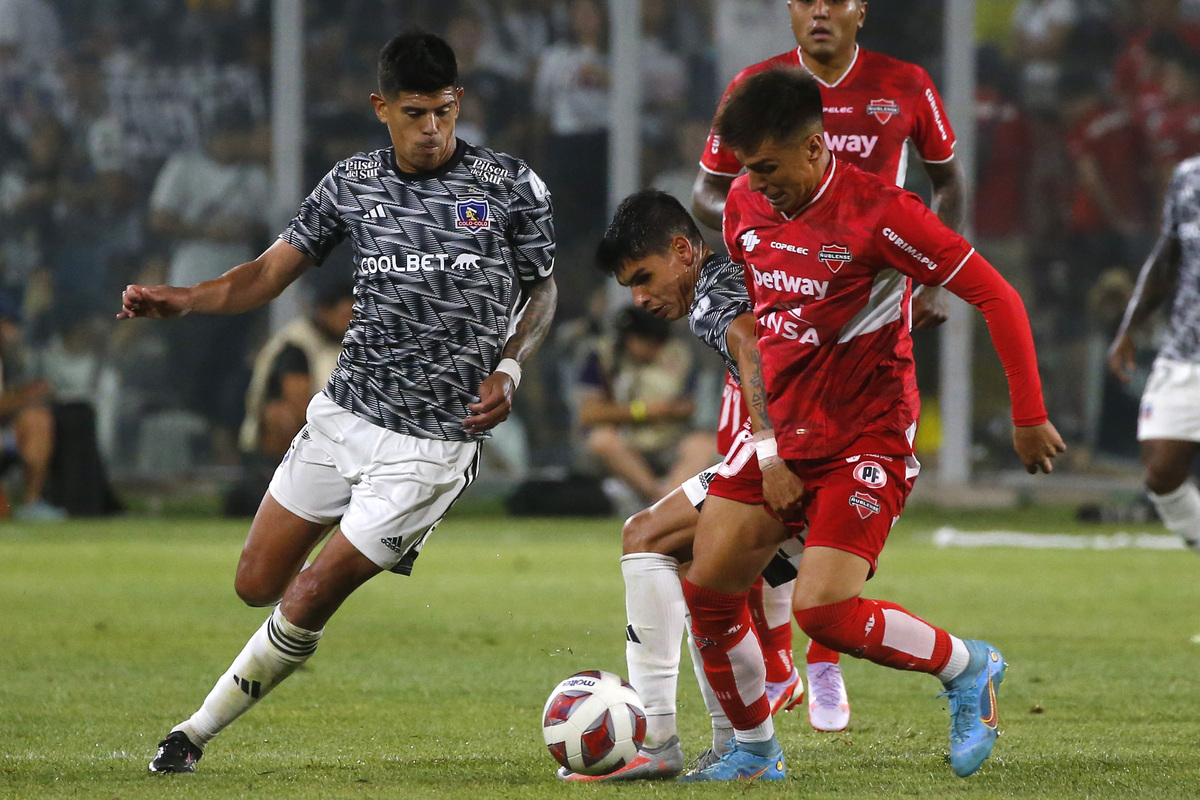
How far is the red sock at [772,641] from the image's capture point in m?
6.07

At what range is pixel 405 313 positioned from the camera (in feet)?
17.1

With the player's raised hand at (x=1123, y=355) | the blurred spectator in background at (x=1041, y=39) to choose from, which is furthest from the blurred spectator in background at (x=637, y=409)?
the player's raised hand at (x=1123, y=355)

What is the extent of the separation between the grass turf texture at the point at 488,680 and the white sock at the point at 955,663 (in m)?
0.29

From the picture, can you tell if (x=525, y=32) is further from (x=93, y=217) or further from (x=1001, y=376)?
(x=1001, y=376)

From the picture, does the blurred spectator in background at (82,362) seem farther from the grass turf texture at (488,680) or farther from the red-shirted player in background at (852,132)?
the red-shirted player in background at (852,132)

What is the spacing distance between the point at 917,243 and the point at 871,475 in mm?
653

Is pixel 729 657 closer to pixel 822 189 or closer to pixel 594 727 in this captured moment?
pixel 594 727

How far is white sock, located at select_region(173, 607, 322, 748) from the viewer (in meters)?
4.93

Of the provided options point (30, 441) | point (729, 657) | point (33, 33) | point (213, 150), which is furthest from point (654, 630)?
point (33, 33)

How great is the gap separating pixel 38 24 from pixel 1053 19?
994 centimetres

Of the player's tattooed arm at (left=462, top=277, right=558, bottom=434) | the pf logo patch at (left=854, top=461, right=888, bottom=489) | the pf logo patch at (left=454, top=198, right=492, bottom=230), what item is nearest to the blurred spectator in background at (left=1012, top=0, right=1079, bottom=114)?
the player's tattooed arm at (left=462, top=277, right=558, bottom=434)

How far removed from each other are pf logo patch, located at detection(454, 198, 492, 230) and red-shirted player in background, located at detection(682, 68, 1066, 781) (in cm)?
82

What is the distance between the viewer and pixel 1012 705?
19.9 feet

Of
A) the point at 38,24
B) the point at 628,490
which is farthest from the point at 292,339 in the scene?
the point at 38,24
